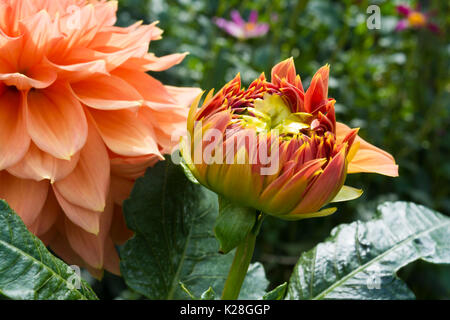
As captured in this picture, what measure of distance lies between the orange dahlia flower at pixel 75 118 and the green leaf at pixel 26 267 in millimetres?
39

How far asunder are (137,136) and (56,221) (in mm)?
86

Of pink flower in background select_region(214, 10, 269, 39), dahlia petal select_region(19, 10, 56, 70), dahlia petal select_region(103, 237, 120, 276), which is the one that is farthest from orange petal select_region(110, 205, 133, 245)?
pink flower in background select_region(214, 10, 269, 39)

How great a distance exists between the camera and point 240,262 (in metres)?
0.32

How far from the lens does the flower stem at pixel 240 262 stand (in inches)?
12.5

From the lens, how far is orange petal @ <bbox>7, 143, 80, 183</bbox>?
0.34 metres

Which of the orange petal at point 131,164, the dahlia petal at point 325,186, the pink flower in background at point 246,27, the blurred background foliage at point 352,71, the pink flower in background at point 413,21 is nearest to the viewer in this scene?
the dahlia petal at point 325,186

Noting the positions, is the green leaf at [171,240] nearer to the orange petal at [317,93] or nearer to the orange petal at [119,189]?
the orange petal at [119,189]

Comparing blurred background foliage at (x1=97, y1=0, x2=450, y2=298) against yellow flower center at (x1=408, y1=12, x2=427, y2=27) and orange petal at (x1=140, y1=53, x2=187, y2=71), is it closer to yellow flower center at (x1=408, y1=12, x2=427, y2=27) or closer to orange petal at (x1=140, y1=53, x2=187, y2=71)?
yellow flower center at (x1=408, y1=12, x2=427, y2=27)

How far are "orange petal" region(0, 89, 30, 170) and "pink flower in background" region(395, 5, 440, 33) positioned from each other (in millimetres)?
1081

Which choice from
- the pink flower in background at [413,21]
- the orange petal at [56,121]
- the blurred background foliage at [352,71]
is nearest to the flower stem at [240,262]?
the orange petal at [56,121]

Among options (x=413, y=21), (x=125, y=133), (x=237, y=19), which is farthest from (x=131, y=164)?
(x=413, y=21)

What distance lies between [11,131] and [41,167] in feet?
0.13
